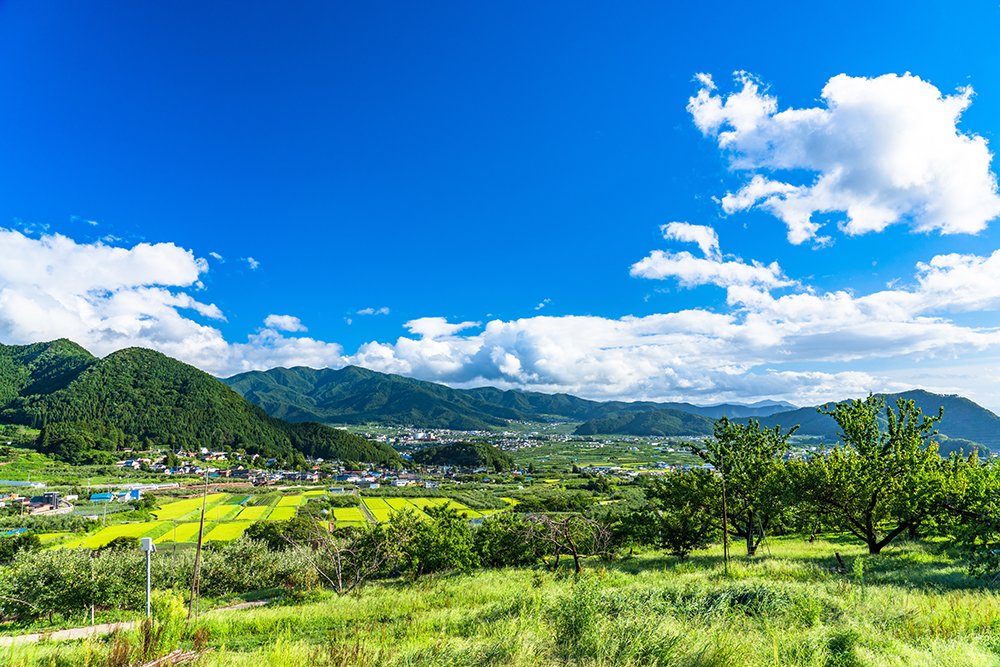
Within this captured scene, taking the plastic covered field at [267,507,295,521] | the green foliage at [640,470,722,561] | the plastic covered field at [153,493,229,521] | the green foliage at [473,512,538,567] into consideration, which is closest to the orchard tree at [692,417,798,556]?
the green foliage at [640,470,722,561]

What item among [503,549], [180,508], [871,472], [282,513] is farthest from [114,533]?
[871,472]

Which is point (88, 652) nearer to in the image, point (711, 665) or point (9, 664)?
point (9, 664)

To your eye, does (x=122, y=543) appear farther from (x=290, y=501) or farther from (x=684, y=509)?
(x=684, y=509)

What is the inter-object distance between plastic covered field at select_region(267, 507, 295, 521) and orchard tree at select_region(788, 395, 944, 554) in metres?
81.7

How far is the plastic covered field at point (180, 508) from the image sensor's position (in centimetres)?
7762

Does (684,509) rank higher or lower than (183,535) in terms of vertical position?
higher

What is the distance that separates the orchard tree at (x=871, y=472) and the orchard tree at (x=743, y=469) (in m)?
2.46

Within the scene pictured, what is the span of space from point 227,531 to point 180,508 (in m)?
32.0

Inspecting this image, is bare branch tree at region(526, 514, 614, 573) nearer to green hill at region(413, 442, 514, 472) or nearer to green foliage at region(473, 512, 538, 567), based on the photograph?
green foliage at region(473, 512, 538, 567)

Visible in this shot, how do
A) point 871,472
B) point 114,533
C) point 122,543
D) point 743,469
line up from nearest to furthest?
point 871,472 < point 743,469 < point 122,543 < point 114,533

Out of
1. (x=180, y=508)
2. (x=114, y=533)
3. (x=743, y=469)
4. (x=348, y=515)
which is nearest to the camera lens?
(x=743, y=469)

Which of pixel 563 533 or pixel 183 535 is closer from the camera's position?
pixel 563 533

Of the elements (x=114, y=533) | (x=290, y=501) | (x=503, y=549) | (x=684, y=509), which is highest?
(x=684, y=509)

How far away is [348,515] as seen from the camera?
8144 centimetres
